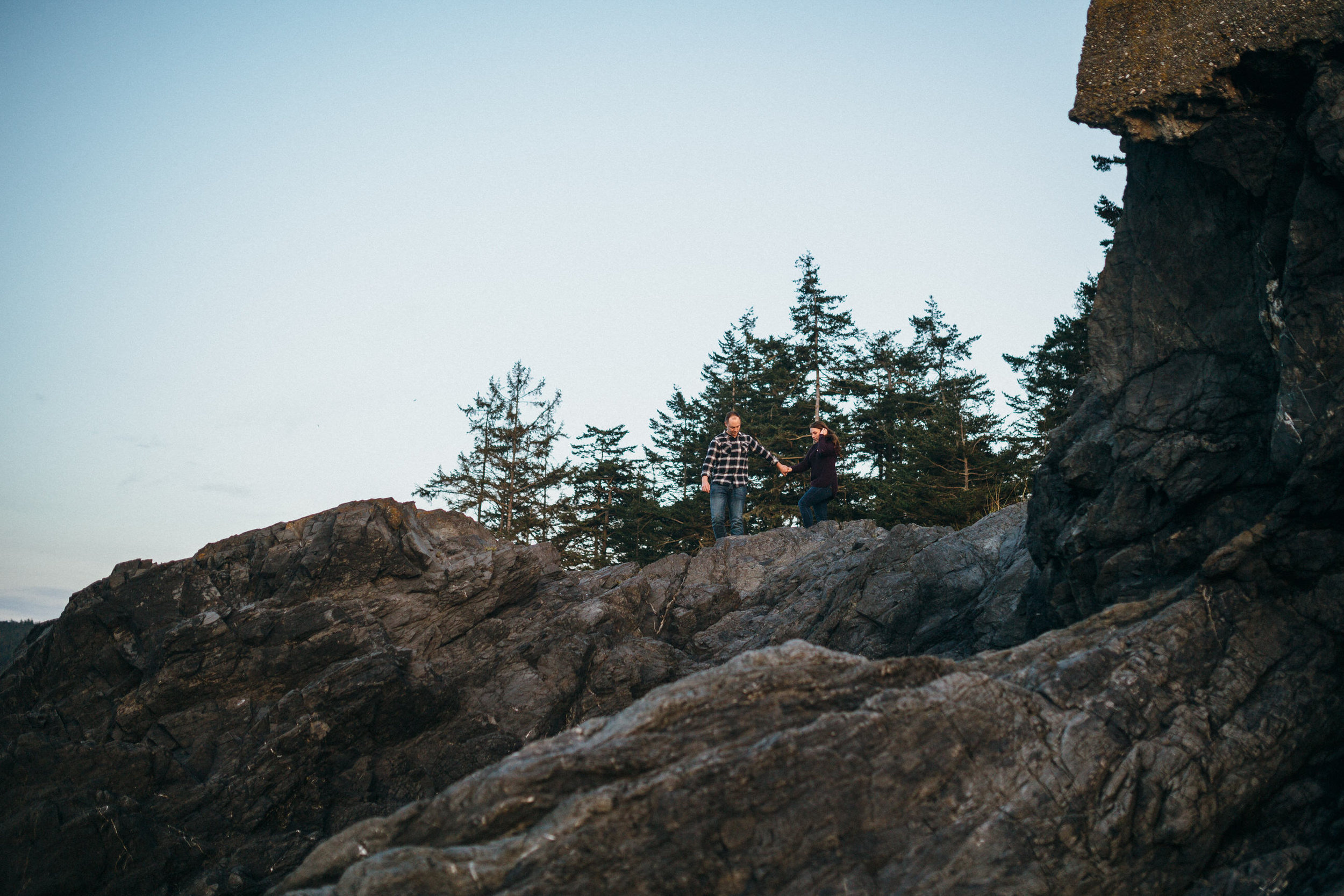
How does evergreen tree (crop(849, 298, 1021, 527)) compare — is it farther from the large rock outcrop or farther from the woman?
the large rock outcrop

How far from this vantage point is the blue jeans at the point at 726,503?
70.7 feet

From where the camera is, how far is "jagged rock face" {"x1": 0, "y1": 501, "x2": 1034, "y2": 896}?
13266 mm

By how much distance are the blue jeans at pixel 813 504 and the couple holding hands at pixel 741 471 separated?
1 cm

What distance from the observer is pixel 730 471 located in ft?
69.5

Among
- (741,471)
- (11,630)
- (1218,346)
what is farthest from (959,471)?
(11,630)

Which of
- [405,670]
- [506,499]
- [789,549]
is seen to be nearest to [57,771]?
[405,670]

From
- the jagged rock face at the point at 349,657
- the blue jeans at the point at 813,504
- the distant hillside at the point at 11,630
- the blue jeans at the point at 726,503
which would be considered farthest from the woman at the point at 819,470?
the distant hillside at the point at 11,630

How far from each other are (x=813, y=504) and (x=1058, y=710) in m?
13.9

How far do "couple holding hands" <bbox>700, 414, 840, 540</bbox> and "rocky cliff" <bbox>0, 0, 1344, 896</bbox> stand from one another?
5.20m

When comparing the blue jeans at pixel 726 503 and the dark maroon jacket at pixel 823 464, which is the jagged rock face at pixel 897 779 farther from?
the blue jeans at pixel 726 503

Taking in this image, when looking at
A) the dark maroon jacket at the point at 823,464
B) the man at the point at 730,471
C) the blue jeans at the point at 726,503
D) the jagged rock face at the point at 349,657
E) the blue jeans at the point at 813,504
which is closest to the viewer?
the jagged rock face at the point at 349,657

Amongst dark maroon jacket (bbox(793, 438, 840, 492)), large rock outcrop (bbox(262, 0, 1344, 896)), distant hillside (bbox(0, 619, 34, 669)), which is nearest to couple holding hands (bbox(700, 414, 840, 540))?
dark maroon jacket (bbox(793, 438, 840, 492))

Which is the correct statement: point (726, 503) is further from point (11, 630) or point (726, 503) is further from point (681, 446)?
point (11, 630)

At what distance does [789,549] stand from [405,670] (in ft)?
30.0
